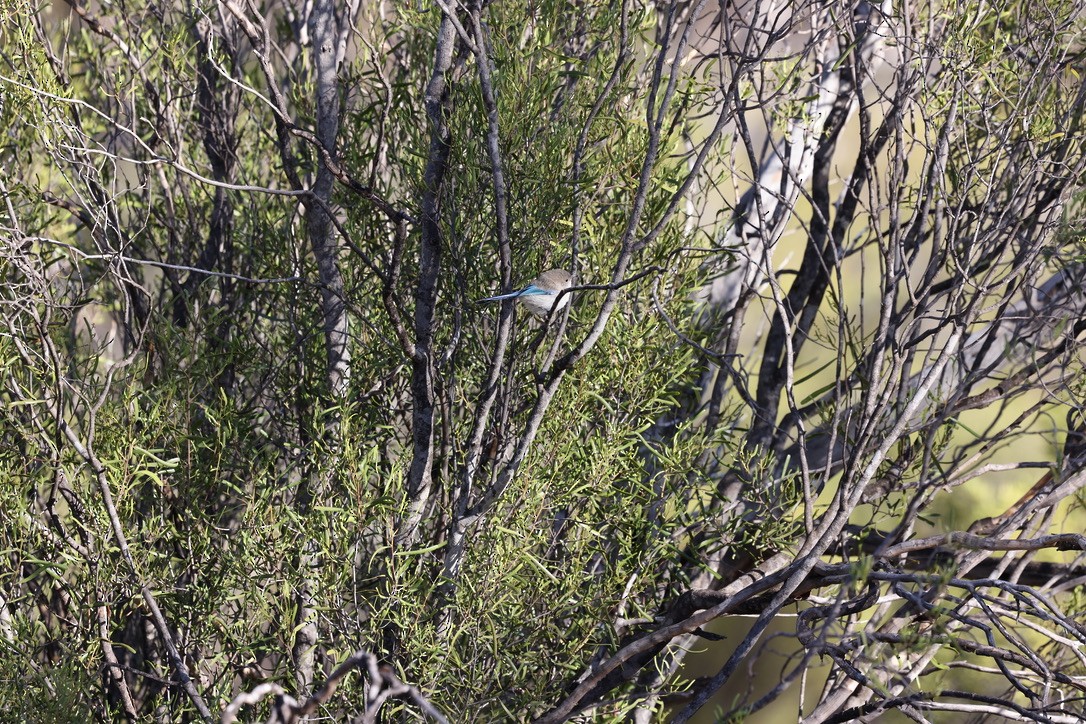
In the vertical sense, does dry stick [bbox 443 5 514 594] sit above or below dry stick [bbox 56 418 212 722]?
above

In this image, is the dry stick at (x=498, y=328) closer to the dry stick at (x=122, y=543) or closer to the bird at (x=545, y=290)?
the bird at (x=545, y=290)

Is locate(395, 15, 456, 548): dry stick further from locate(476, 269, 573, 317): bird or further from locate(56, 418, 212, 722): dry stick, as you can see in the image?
locate(56, 418, 212, 722): dry stick

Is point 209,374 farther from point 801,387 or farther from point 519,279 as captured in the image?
point 801,387

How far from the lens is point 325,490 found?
2.29m

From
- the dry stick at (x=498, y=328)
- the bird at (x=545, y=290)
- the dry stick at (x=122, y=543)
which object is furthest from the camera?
the bird at (x=545, y=290)

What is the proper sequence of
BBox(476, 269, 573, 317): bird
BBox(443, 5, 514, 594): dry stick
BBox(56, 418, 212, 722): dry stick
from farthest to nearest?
1. BBox(476, 269, 573, 317): bird
2. BBox(56, 418, 212, 722): dry stick
3. BBox(443, 5, 514, 594): dry stick

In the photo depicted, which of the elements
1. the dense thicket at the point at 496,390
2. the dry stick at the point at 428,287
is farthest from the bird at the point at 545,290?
the dry stick at the point at 428,287

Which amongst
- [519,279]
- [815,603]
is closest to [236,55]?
[519,279]

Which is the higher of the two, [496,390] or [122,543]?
[496,390]

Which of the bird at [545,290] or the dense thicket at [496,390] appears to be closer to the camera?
the dense thicket at [496,390]

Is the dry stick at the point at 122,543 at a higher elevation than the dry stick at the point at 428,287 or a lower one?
lower

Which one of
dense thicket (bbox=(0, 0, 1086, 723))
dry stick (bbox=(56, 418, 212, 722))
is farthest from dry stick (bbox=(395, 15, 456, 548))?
dry stick (bbox=(56, 418, 212, 722))

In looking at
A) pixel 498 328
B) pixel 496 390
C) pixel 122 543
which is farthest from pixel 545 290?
pixel 122 543

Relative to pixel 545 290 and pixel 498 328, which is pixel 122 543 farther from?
pixel 545 290
